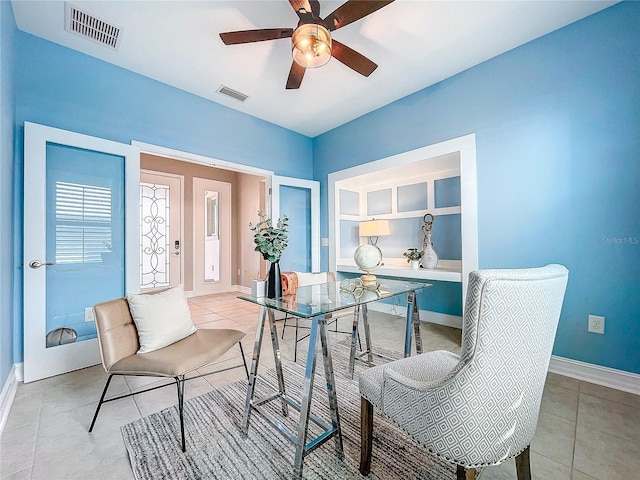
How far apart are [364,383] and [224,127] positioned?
3391mm

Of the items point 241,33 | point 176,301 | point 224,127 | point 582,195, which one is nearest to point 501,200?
point 582,195

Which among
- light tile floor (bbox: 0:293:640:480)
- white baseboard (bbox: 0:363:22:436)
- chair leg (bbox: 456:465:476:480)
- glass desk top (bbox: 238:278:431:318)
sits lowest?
light tile floor (bbox: 0:293:640:480)

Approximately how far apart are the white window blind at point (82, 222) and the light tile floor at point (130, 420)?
1015mm

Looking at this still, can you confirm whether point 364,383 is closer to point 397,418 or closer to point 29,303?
point 397,418

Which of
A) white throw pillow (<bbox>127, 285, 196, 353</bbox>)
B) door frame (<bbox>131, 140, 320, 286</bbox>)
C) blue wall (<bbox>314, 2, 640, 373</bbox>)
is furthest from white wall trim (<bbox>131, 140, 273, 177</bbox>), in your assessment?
blue wall (<bbox>314, 2, 640, 373</bbox>)

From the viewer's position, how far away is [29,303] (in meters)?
2.11

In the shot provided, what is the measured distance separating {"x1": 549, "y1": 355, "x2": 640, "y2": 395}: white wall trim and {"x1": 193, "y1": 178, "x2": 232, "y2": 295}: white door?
5499 mm

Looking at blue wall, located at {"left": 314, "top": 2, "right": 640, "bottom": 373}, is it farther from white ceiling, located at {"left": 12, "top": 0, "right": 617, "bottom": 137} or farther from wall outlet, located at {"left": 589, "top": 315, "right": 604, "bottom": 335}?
white ceiling, located at {"left": 12, "top": 0, "right": 617, "bottom": 137}

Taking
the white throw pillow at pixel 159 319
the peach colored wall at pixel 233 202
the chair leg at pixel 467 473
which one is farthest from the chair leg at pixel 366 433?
the peach colored wall at pixel 233 202

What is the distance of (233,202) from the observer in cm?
605

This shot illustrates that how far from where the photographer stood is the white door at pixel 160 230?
198 inches

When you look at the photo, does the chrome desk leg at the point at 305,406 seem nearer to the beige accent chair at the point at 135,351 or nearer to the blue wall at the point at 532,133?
the beige accent chair at the point at 135,351

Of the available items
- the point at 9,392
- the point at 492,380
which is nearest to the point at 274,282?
the point at 492,380

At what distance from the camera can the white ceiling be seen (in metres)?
2.02
